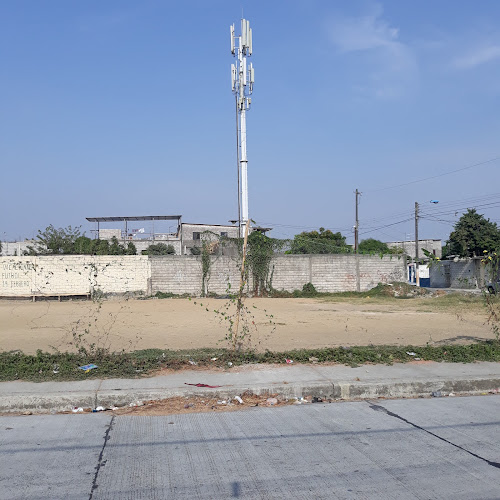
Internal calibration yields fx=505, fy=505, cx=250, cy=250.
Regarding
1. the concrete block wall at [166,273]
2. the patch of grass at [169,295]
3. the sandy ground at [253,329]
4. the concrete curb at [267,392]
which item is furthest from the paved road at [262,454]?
the concrete block wall at [166,273]

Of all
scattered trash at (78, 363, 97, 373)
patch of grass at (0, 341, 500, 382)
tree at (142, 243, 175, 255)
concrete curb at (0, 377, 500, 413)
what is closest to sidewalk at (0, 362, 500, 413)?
concrete curb at (0, 377, 500, 413)

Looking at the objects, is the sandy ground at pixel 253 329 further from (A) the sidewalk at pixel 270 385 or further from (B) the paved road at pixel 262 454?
(B) the paved road at pixel 262 454

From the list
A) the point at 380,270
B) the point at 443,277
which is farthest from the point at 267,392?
the point at 443,277

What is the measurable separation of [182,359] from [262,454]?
3.90m

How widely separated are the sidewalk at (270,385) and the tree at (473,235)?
35530mm

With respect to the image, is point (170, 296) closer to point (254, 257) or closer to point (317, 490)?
point (254, 257)

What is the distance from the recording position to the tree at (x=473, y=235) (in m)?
40.8

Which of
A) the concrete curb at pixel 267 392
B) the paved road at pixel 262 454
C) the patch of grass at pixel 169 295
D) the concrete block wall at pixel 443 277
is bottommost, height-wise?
the paved road at pixel 262 454

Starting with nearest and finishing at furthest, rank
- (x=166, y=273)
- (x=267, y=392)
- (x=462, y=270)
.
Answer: (x=267, y=392) → (x=166, y=273) → (x=462, y=270)

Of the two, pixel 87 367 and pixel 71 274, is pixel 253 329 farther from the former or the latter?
pixel 71 274

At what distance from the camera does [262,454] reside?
198 inches

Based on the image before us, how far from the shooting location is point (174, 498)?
13.3 ft

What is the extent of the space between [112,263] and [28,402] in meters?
23.1

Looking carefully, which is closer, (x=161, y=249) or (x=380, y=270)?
(x=380, y=270)
